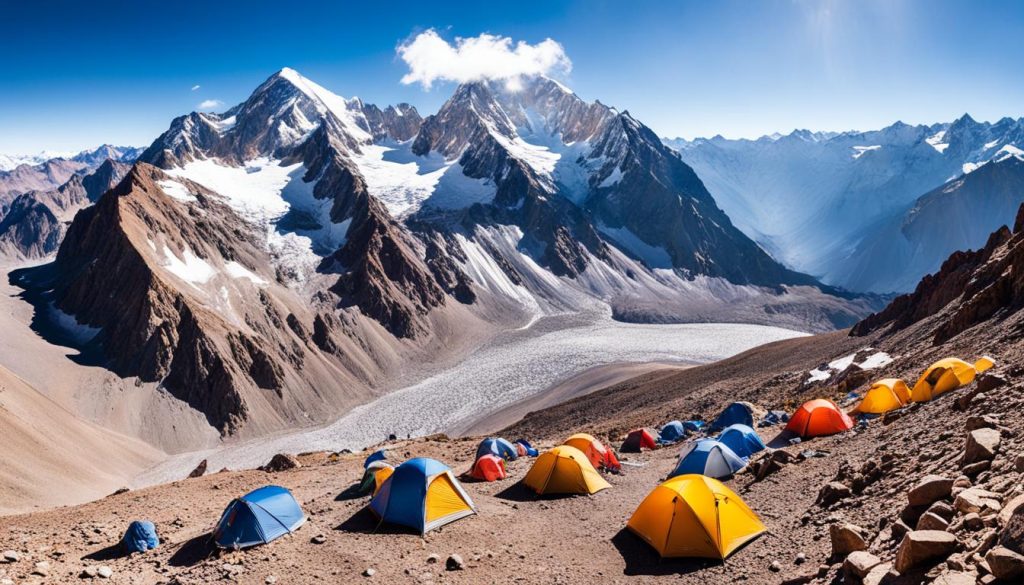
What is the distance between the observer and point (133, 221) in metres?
113

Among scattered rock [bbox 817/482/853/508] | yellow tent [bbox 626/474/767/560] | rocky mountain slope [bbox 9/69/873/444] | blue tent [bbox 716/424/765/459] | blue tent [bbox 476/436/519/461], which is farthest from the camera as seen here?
rocky mountain slope [bbox 9/69/873/444]

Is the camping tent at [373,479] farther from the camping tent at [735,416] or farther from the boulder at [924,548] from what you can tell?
the camping tent at [735,416]

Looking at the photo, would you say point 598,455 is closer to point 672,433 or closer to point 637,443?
point 637,443

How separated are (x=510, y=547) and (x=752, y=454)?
43.8 ft

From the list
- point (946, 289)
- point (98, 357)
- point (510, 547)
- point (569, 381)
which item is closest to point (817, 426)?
point (510, 547)

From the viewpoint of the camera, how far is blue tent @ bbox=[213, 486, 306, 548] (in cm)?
1823

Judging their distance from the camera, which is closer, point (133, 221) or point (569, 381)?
point (569, 381)

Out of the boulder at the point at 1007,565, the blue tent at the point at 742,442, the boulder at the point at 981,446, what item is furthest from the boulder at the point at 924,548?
the blue tent at the point at 742,442

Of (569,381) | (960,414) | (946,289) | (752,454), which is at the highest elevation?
(946,289)

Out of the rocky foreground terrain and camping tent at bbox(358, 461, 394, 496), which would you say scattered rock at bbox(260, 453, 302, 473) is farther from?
camping tent at bbox(358, 461, 394, 496)

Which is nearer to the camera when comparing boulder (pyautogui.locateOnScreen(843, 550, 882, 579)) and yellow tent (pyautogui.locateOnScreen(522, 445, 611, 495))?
boulder (pyautogui.locateOnScreen(843, 550, 882, 579))

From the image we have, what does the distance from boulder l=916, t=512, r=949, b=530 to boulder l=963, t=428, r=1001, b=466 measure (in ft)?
9.62

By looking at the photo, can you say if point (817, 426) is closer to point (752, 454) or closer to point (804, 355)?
point (752, 454)

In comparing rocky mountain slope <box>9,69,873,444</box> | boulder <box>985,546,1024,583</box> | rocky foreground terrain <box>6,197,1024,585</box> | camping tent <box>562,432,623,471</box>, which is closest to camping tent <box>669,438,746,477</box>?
rocky foreground terrain <box>6,197,1024,585</box>
